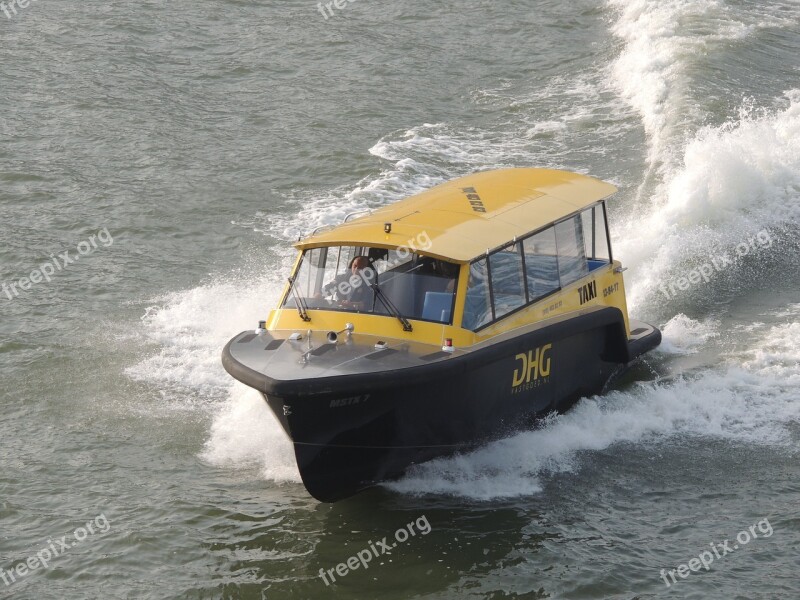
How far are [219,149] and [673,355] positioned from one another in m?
10.1

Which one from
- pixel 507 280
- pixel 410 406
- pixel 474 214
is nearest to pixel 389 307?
pixel 410 406

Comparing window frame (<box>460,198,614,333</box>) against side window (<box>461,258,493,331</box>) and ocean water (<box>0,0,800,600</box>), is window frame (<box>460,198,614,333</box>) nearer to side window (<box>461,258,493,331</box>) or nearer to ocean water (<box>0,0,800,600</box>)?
side window (<box>461,258,493,331</box>)

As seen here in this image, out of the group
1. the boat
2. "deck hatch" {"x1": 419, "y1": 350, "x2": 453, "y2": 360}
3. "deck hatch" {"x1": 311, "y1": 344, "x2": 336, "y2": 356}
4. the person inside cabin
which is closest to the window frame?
the boat

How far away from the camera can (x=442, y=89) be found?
24.1m

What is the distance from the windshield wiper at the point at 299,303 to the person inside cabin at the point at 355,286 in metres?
0.28

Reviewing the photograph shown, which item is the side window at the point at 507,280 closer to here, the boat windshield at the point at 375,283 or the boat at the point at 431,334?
the boat at the point at 431,334

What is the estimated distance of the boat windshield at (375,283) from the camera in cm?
1192

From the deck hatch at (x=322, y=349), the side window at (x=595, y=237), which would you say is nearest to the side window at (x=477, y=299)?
the deck hatch at (x=322, y=349)

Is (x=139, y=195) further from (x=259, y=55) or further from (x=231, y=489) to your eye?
(x=231, y=489)

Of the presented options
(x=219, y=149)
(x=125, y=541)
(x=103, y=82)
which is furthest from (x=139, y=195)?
(x=125, y=541)

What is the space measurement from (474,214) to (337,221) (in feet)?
20.6

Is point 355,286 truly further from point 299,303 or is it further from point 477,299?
point 477,299

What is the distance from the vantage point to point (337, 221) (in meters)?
18.9

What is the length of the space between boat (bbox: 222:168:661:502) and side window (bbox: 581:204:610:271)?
0.06 metres
